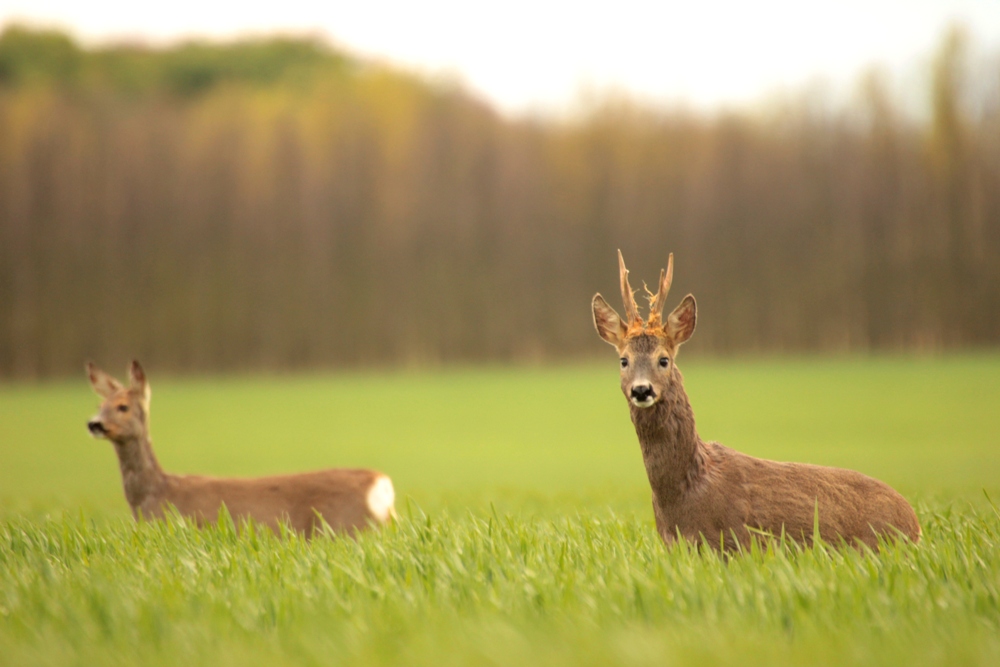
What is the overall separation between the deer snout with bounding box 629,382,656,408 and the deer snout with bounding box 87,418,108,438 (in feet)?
9.51

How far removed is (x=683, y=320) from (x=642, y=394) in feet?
1.27

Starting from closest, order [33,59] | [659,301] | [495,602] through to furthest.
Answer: [495,602]
[659,301]
[33,59]

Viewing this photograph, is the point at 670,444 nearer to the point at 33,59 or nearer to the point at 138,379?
the point at 138,379

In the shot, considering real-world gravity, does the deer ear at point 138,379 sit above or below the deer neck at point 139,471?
above

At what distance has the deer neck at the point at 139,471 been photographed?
16.1ft

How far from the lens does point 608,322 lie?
3570 millimetres

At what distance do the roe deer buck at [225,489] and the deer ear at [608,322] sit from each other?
1595 mm

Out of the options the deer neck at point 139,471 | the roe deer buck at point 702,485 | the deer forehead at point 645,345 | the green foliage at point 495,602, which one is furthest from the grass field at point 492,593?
the deer forehead at point 645,345

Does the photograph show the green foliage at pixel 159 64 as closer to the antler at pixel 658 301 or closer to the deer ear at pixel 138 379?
the deer ear at pixel 138 379

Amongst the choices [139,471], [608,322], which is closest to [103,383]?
[139,471]

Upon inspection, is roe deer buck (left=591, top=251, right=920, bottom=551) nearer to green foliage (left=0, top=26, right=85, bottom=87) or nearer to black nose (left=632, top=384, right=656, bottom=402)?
black nose (left=632, top=384, right=656, bottom=402)

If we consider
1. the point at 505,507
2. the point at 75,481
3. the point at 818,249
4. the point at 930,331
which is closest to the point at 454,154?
the point at 818,249

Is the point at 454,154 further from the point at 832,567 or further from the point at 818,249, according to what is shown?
the point at 832,567

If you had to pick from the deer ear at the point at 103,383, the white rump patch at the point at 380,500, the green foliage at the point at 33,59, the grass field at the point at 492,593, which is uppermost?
the green foliage at the point at 33,59
